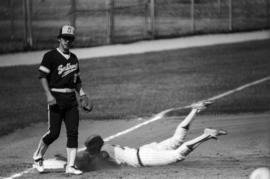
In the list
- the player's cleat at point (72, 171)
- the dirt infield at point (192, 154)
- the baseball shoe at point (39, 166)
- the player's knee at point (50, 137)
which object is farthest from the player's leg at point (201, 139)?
A: the baseball shoe at point (39, 166)

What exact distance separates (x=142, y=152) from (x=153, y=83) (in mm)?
10531

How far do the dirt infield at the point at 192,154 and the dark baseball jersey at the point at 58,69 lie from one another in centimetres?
122

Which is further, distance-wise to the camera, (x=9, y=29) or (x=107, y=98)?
(x=9, y=29)

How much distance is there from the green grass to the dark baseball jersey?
4.71 m

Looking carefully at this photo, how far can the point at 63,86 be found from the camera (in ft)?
35.6

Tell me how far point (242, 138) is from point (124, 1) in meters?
21.3

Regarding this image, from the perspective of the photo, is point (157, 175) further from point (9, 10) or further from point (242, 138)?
point (9, 10)

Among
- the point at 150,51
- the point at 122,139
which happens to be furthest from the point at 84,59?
the point at 122,139

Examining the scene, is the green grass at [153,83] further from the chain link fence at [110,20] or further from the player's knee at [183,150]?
the player's knee at [183,150]

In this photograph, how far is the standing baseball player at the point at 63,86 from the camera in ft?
35.3

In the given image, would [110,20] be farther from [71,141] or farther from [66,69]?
[71,141]

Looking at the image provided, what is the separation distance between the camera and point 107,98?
19172 millimetres

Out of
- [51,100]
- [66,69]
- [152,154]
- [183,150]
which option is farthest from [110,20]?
[183,150]

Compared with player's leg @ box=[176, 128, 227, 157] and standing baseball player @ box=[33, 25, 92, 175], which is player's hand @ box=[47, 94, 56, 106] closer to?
standing baseball player @ box=[33, 25, 92, 175]
